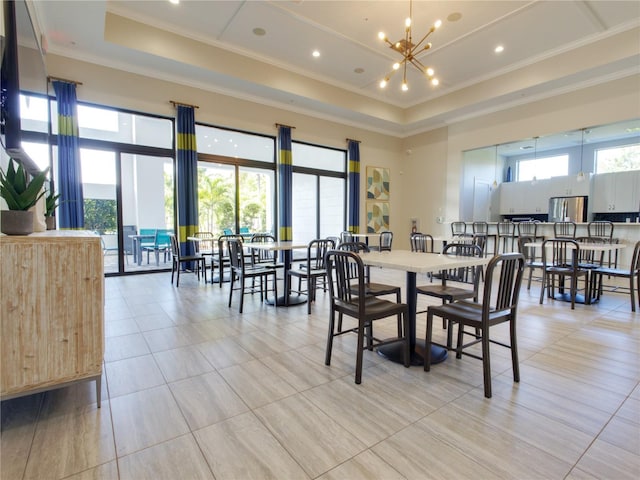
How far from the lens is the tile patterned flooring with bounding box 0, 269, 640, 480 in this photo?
56.7 inches

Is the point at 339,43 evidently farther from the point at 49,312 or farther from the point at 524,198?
the point at 524,198

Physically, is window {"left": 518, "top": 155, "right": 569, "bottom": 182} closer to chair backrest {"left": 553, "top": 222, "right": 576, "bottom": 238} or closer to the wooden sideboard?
chair backrest {"left": 553, "top": 222, "right": 576, "bottom": 238}

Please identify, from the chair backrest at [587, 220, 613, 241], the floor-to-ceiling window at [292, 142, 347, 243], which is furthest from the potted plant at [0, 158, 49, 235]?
the chair backrest at [587, 220, 613, 241]

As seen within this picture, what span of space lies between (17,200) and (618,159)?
38.0 feet

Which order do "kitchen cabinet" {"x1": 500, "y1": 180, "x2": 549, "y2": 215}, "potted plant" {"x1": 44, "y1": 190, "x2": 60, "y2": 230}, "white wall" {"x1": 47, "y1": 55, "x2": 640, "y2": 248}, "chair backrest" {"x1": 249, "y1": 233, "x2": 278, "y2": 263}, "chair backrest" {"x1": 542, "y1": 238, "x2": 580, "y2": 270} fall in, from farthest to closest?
"kitchen cabinet" {"x1": 500, "y1": 180, "x2": 549, "y2": 215}
"white wall" {"x1": 47, "y1": 55, "x2": 640, "y2": 248}
"chair backrest" {"x1": 249, "y1": 233, "x2": 278, "y2": 263}
"chair backrest" {"x1": 542, "y1": 238, "x2": 580, "y2": 270}
"potted plant" {"x1": 44, "y1": 190, "x2": 60, "y2": 230}

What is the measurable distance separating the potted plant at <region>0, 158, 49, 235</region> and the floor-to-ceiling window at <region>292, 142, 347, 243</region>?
6355 millimetres

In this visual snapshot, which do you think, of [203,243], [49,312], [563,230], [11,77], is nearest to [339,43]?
[203,243]

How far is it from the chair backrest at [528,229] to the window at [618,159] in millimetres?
2963

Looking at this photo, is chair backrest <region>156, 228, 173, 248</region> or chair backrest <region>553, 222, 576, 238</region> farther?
chair backrest <region>156, 228, 173, 248</region>

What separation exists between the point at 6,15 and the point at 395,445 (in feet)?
11.5

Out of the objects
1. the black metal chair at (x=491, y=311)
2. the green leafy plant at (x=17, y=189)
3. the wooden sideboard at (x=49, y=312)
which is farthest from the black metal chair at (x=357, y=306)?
the green leafy plant at (x=17, y=189)

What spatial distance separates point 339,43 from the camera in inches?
230

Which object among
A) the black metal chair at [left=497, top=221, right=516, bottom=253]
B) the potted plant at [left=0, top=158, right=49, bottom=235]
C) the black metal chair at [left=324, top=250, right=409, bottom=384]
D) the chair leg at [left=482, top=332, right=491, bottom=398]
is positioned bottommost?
the chair leg at [left=482, top=332, right=491, bottom=398]

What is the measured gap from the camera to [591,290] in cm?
445
